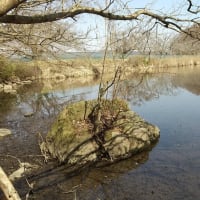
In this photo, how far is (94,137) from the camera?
9375mm

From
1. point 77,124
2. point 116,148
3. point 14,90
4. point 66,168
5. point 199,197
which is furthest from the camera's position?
point 14,90

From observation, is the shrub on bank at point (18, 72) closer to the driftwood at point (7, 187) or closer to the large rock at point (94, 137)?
the large rock at point (94, 137)

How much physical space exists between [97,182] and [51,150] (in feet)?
8.03

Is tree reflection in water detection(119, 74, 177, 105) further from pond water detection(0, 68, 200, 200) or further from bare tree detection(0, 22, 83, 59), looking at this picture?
bare tree detection(0, 22, 83, 59)

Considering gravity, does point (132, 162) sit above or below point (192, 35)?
below

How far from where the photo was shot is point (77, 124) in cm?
1008

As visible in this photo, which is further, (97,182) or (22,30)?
(97,182)

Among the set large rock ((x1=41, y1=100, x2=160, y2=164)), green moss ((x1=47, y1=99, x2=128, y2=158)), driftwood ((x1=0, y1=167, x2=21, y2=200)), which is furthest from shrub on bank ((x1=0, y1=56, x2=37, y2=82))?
driftwood ((x1=0, y1=167, x2=21, y2=200))

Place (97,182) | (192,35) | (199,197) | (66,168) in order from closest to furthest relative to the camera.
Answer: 1. (192,35)
2. (199,197)
3. (97,182)
4. (66,168)

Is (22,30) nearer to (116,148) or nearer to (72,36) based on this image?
(72,36)

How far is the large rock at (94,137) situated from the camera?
884cm

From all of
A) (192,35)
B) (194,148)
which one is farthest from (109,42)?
(192,35)

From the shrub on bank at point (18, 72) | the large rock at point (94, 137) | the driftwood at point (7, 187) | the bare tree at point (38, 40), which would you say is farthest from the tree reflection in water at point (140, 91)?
the driftwood at point (7, 187)

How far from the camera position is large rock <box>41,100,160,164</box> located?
884 cm
